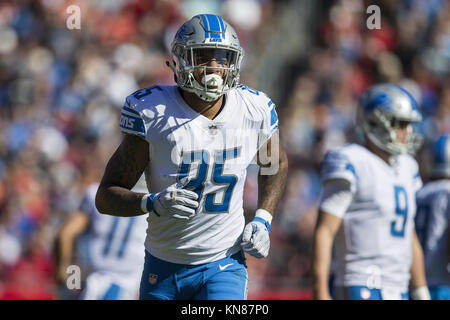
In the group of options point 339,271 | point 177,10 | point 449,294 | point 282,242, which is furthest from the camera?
point 177,10

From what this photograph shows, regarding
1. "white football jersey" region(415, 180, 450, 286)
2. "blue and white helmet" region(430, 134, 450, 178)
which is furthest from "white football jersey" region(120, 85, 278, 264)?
"blue and white helmet" region(430, 134, 450, 178)

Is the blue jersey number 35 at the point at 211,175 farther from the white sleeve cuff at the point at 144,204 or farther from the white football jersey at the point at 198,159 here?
the white sleeve cuff at the point at 144,204

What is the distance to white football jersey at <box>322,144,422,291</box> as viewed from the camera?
183 inches

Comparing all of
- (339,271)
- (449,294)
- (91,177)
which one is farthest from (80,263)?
(449,294)

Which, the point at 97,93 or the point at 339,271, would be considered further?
Result: the point at 97,93

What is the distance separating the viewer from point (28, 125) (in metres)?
10.2

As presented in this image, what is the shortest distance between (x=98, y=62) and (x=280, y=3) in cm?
291

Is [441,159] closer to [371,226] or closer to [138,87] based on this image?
[371,226]

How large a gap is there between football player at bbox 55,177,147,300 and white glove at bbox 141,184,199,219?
218cm

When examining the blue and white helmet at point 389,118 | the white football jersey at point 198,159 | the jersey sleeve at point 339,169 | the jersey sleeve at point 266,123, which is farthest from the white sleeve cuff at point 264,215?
the blue and white helmet at point 389,118

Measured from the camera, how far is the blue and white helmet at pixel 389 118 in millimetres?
4895

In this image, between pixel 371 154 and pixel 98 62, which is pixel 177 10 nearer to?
pixel 98 62

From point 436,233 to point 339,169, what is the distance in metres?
1.19
